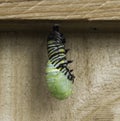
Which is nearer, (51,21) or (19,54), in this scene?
(51,21)

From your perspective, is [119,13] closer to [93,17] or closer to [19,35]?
[93,17]

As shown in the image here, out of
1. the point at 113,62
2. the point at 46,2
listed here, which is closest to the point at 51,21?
the point at 46,2

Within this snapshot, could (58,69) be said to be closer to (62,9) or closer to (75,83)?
(75,83)

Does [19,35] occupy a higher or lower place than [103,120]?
higher

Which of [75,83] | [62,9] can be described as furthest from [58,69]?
[62,9]

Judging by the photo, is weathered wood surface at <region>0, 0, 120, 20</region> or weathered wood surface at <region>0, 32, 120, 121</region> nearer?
weathered wood surface at <region>0, 0, 120, 20</region>
